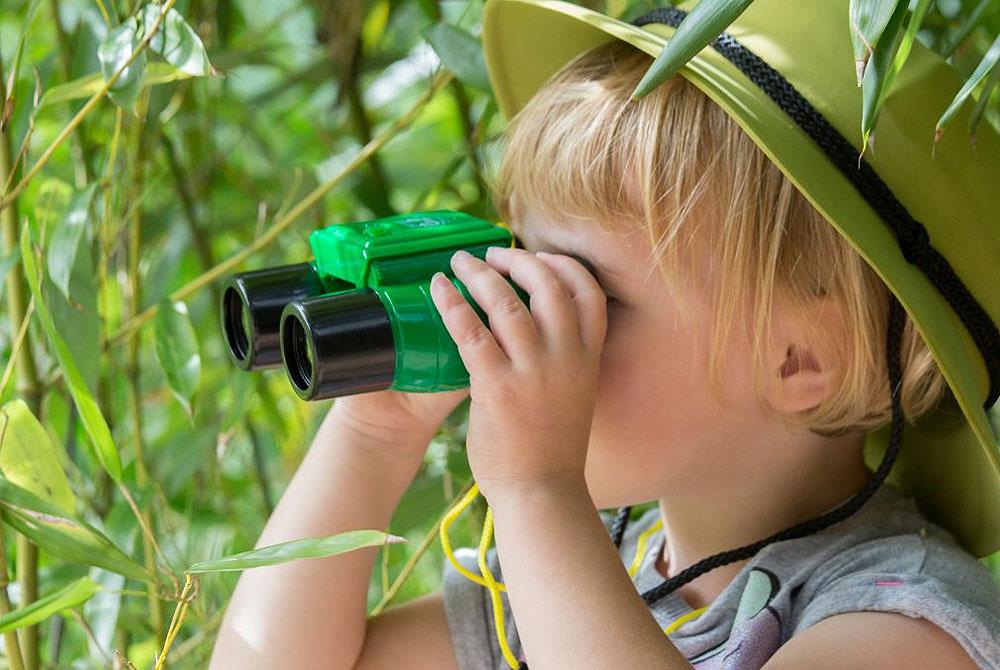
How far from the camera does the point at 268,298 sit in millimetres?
783

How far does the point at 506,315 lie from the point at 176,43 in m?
0.26

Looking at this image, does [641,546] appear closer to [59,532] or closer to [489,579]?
[489,579]

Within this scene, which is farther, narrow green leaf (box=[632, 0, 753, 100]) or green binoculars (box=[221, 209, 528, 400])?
green binoculars (box=[221, 209, 528, 400])

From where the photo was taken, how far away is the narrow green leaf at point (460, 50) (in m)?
0.93

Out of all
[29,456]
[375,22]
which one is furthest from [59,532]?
[375,22]

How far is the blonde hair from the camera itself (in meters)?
0.76

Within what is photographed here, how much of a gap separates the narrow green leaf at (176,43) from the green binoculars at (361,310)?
0.13 meters

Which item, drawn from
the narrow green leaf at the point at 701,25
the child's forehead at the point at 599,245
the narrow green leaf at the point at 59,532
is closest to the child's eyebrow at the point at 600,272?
the child's forehead at the point at 599,245

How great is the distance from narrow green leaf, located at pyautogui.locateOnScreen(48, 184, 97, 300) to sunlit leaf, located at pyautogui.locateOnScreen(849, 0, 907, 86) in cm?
48

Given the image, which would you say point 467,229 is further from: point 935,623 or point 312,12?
point 312,12

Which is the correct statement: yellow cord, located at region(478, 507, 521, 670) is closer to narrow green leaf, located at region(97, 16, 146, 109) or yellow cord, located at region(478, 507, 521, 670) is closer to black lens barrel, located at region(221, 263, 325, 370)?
black lens barrel, located at region(221, 263, 325, 370)

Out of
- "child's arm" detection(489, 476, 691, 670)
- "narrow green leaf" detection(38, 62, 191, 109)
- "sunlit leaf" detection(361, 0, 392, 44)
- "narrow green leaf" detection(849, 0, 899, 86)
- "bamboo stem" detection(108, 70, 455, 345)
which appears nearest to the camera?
"narrow green leaf" detection(849, 0, 899, 86)

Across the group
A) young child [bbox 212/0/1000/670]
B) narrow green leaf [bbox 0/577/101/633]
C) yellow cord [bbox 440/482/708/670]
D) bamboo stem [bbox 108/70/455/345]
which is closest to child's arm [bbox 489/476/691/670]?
young child [bbox 212/0/1000/670]

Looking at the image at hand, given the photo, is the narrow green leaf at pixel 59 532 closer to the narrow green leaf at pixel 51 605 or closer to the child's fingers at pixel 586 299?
the narrow green leaf at pixel 51 605
